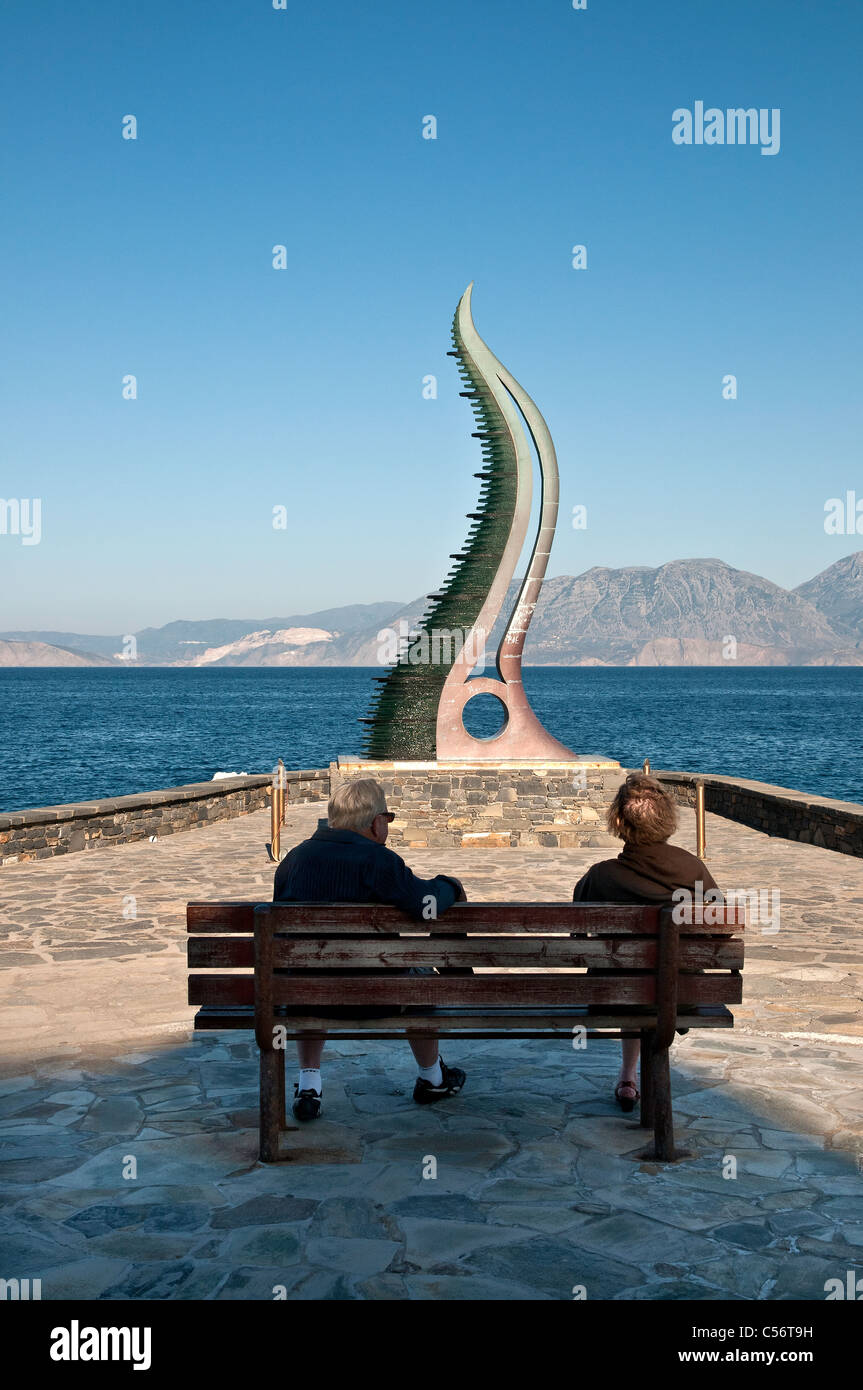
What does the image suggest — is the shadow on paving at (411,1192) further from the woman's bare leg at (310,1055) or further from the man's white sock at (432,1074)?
the woman's bare leg at (310,1055)

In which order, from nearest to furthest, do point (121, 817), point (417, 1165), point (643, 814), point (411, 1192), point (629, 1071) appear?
point (411, 1192) < point (417, 1165) < point (643, 814) < point (629, 1071) < point (121, 817)

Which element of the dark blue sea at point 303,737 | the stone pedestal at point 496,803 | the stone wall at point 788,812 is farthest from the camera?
the dark blue sea at point 303,737

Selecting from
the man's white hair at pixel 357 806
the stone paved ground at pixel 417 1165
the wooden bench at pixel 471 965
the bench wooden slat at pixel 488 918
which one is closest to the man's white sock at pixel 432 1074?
the stone paved ground at pixel 417 1165

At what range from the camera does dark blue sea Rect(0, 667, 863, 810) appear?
40.2m

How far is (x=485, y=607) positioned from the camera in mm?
13109

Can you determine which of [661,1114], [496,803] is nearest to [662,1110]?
[661,1114]

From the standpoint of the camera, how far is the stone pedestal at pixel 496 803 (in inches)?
503

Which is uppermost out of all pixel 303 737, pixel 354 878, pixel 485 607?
pixel 485 607

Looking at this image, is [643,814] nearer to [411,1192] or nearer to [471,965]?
[471,965]

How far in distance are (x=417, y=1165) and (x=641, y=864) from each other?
1.27 m

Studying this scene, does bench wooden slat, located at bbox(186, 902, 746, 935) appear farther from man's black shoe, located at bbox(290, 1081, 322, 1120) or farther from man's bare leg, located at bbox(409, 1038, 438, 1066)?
man's black shoe, located at bbox(290, 1081, 322, 1120)

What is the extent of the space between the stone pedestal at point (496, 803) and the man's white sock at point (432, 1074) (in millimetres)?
8269

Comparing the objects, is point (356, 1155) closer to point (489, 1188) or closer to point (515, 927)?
point (489, 1188)

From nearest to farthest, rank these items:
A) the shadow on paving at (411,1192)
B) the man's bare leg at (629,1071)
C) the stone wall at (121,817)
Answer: the shadow on paving at (411,1192)
the man's bare leg at (629,1071)
the stone wall at (121,817)
